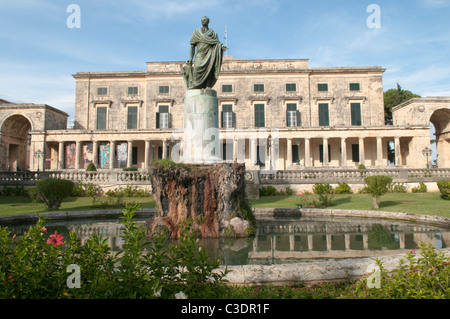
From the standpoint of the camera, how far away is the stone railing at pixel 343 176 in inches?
798

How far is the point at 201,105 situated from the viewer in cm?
990

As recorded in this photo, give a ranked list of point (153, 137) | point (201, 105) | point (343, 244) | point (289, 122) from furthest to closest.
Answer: point (289, 122) < point (153, 137) < point (201, 105) < point (343, 244)

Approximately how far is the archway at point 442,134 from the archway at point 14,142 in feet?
174

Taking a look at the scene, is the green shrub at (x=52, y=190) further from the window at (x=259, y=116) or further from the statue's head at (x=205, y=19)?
the window at (x=259, y=116)

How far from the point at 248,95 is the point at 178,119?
9.53 meters

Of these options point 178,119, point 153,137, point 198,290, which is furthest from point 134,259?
point 178,119

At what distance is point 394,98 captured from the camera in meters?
49.4

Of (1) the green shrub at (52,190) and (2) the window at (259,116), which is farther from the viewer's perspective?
(2) the window at (259,116)

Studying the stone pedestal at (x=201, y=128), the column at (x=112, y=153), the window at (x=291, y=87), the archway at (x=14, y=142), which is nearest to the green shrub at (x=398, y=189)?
the stone pedestal at (x=201, y=128)

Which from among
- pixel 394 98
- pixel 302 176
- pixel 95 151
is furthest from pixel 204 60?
pixel 394 98

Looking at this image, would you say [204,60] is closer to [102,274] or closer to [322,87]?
[102,274]

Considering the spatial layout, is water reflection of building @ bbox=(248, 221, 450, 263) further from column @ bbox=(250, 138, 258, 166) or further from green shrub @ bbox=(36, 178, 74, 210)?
column @ bbox=(250, 138, 258, 166)

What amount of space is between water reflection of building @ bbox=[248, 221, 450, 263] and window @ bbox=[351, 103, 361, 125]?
31.4 m

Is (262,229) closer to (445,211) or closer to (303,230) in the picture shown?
(303,230)
